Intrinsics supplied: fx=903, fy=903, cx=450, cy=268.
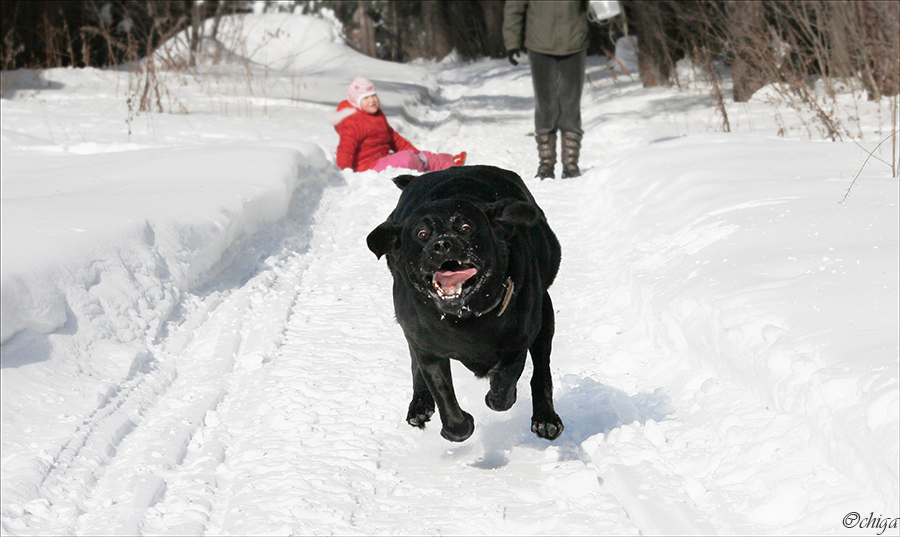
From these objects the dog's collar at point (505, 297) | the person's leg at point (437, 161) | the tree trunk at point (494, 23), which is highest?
the tree trunk at point (494, 23)

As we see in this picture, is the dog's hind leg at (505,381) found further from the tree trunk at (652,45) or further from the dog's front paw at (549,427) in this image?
the tree trunk at (652,45)

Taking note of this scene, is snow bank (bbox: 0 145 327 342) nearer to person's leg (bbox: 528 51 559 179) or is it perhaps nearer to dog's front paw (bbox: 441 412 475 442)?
dog's front paw (bbox: 441 412 475 442)

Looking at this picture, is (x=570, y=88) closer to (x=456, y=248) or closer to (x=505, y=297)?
(x=505, y=297)

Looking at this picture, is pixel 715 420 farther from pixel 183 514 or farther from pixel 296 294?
pixel 296 294

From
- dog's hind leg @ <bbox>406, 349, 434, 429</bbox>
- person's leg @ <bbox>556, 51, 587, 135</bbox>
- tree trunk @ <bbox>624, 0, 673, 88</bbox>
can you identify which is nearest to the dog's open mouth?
dog's hind leg @ <bbox>406, 349, 434, 429</bbox>

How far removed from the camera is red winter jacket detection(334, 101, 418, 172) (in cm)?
903

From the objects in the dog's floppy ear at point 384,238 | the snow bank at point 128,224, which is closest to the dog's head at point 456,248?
the dog's floppy ear at point 384,238

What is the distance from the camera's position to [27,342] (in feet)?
13.4

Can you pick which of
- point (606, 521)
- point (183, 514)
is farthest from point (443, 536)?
point (183, 514)

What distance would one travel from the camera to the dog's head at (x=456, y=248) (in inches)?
111

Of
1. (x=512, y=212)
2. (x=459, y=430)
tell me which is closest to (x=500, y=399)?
(x=459, y=430)

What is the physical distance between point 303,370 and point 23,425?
1.21m

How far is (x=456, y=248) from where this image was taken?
2.77 m

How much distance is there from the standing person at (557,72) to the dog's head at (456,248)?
5371 millimetres
